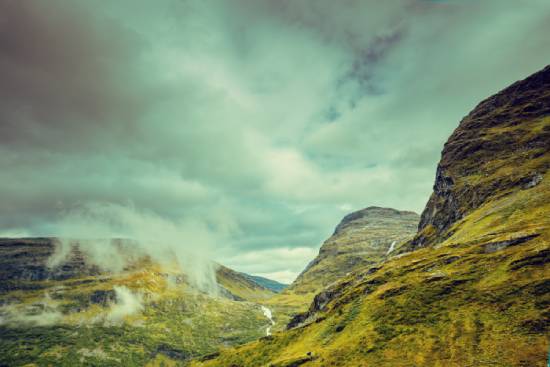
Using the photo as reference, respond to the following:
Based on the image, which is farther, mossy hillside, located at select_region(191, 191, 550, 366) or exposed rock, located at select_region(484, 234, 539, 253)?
exposed rock, located at select_region(484, 234, 539, 253)

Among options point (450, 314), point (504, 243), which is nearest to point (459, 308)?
point (450, 314)

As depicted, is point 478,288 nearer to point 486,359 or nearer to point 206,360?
point 486,359

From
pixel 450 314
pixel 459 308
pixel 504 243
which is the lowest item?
pixel 450 314

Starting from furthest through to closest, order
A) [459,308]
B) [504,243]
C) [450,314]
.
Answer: [504,243], [459,308], [450,314]

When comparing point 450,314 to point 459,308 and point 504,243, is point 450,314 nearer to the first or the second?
point 459,308

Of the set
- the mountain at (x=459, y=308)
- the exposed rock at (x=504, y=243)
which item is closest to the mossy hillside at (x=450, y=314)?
the mountain at (x=459, y=308)

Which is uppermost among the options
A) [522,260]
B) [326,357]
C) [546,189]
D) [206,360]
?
[546,189]

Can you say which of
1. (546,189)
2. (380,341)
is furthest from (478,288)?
(546,189)

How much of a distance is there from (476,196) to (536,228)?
316ft

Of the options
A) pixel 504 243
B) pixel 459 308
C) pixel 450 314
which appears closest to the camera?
pixel 450 314

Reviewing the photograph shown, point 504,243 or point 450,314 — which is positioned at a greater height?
point 504,243

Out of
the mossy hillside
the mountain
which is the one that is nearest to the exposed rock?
the mountain

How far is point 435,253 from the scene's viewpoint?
128250 millimetres

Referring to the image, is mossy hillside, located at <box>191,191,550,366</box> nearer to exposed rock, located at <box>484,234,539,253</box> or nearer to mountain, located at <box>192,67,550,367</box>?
mountain, located at <box>192,67,550,367</box>
